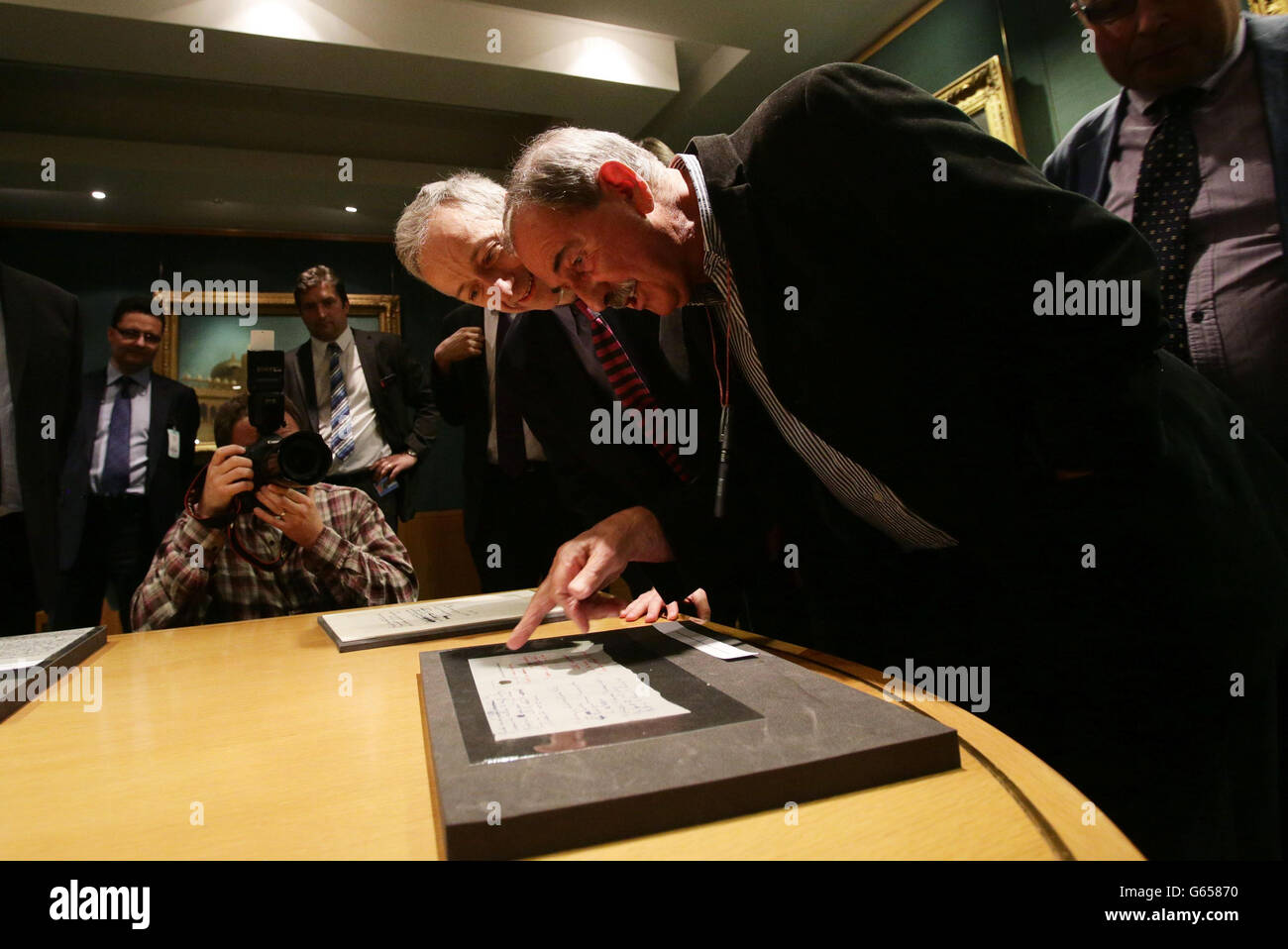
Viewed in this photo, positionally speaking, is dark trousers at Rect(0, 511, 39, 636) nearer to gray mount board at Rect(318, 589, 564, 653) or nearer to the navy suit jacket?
gray mount board at Rect(318, 589, 564, 653)

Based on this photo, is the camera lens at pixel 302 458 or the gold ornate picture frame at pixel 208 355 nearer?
the camera lens at pixel 302 458

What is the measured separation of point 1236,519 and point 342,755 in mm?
992

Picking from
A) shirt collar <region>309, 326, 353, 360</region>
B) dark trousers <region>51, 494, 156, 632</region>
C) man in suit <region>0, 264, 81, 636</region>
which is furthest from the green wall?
dark trousers <region>51, 494, 156, 632</region>

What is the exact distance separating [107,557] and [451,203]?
2502 mm

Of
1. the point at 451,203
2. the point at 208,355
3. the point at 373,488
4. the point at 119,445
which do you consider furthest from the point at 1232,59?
the point at 208,355

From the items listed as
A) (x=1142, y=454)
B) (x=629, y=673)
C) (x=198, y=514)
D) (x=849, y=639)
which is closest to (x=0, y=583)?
(x=198, y=514)

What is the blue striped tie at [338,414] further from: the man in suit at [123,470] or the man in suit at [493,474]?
the man in suit at [493,474]

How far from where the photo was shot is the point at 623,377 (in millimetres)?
1490

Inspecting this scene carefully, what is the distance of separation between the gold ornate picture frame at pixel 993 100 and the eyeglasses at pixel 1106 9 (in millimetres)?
1114

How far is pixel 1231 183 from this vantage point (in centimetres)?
128

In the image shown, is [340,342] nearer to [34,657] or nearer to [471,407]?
[471,407]

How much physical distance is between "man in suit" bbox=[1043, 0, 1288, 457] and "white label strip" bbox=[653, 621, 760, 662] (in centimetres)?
102

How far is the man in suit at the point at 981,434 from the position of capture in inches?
31.7

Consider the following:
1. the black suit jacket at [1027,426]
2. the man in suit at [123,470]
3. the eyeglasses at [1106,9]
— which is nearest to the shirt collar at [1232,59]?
the eyeglasses at [1106,9]
